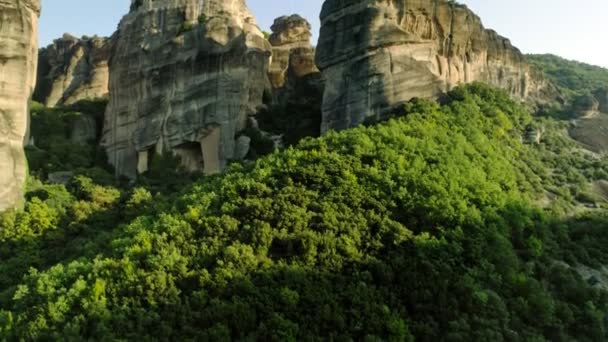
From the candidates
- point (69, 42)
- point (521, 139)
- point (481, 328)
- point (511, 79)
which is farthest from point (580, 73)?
point (481, 328)

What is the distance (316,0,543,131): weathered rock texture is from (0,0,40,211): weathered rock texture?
16125mm

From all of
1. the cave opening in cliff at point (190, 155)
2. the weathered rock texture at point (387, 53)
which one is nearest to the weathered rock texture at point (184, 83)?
the cave opening in cliff at point (190, 155)

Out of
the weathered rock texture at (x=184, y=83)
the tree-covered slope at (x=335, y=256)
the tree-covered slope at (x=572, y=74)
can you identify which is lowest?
the tree-covered slope at (x=335, y=256)

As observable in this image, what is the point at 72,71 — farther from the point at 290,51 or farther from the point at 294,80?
the point at 294,80

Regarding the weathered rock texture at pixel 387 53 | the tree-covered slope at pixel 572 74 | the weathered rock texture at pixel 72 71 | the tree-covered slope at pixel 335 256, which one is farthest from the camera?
the tree-covered slope at pixel 572 74

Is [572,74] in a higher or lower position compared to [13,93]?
higher

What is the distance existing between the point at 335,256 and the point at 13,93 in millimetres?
20526

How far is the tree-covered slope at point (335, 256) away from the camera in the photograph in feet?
76.6

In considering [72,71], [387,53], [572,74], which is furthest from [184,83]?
[572,74]

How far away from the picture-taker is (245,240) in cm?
2630

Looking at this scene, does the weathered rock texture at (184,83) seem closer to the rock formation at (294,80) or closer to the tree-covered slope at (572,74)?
the rock formation at (294,80)

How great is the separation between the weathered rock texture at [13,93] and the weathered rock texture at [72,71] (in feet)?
62.9

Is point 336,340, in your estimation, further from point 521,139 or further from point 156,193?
point 521,139

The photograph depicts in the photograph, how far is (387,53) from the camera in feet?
129
